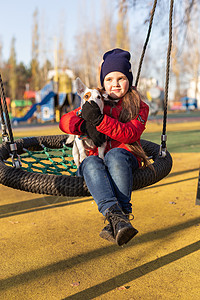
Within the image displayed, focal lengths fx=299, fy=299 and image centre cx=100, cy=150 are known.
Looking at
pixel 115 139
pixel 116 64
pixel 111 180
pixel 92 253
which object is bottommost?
pixel 92 253

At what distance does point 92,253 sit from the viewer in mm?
1772

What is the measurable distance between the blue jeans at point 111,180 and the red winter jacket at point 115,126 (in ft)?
0.31

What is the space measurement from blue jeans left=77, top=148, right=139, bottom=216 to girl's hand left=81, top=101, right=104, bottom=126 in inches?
7.4

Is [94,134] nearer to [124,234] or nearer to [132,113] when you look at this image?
[132,113]

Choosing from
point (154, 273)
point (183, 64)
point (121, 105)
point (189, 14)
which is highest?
point (189, 14)

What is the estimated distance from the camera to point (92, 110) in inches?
59.5

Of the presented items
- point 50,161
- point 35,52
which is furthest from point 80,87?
point 35,52

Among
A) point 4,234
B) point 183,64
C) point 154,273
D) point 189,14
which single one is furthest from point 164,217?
point 183,64

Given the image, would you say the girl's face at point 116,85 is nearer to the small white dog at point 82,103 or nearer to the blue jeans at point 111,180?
the small white dog at point 82,103

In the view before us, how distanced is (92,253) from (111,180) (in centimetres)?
54

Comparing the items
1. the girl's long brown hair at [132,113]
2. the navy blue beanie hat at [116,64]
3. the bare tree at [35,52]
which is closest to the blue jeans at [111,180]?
the girl's long brown hair at [132,113]

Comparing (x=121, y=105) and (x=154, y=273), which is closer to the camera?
(x=154, y=273)

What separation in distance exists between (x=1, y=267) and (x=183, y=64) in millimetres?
32320

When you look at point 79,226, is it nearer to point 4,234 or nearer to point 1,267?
point 4,234
